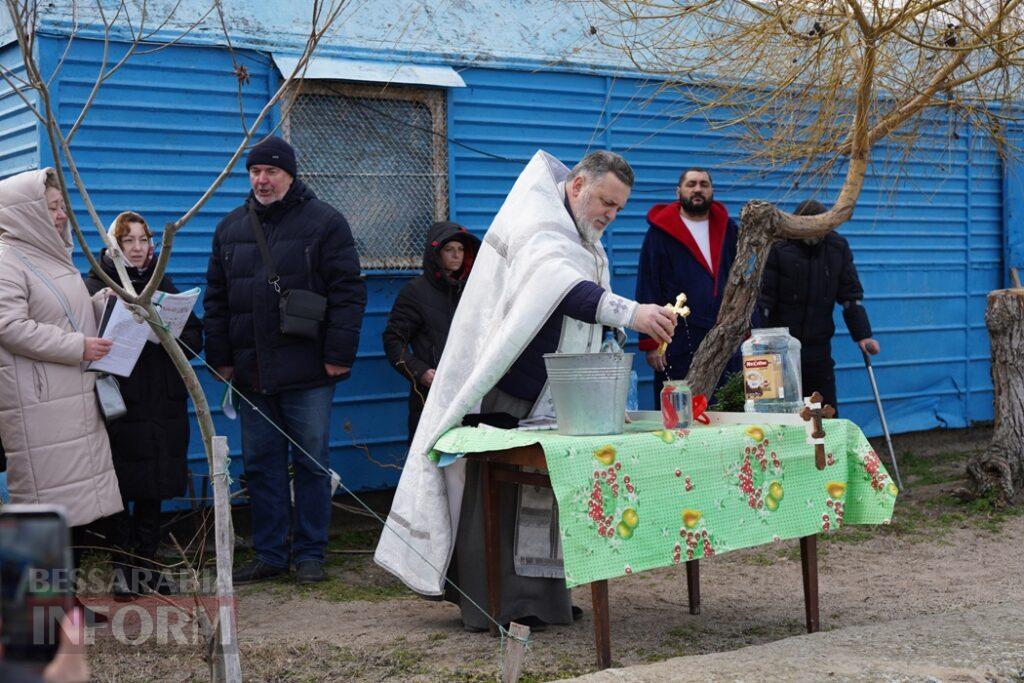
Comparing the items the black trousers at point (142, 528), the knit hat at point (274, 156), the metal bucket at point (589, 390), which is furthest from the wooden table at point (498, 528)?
the knit hat at point (274, 156)

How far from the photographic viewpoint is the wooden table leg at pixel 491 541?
15.0ft

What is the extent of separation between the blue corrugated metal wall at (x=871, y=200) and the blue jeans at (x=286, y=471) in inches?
77.8

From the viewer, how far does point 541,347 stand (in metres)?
4.63

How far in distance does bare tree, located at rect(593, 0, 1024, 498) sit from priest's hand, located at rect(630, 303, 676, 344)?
248 cm

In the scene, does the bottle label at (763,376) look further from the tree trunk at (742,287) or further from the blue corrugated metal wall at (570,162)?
the blue corrugated metal wall at (570,162)

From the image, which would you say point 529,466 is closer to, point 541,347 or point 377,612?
point 541,347

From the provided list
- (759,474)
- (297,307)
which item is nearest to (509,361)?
(759,474)

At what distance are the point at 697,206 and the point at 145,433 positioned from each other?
351 centimetres

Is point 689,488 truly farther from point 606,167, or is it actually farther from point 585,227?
point 606,167

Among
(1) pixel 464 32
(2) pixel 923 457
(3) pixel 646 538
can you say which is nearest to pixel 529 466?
(3) pixel 646 538

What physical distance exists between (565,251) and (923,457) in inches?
232

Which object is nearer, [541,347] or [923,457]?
[541,347]

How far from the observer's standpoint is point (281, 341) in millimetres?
A: 5793

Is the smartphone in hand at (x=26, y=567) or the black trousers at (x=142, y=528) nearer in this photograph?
the smartphone in hand at (x=26, y=567)
